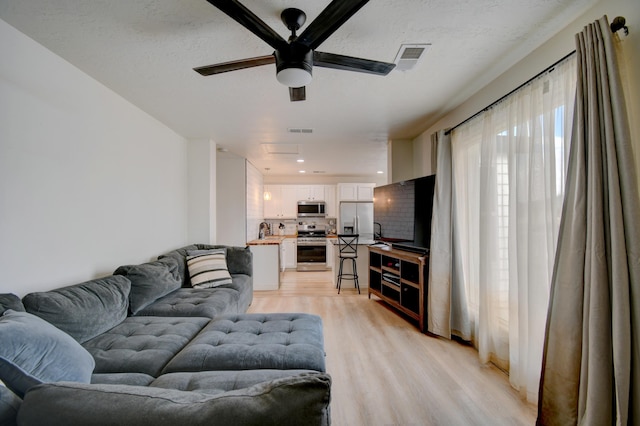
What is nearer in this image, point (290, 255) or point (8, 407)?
point (8, 407)

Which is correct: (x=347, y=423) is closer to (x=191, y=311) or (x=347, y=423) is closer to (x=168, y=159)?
(x=191, y=311)

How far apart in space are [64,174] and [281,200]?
491cm

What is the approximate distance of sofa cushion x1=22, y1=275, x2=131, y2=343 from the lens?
5.01 feet

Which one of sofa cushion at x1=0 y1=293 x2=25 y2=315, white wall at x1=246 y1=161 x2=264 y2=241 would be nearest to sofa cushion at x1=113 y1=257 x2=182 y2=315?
sofa cushion at x1=0 y1=293 x2=25 y2=315

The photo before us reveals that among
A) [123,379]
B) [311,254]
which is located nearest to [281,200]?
[311,254]

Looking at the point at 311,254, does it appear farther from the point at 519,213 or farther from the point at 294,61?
the point at 294,61

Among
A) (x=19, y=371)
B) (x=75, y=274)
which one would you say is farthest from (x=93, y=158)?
(x=19, y=371)

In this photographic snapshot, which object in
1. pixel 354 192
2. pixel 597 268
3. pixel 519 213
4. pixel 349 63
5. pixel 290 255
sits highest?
pixel 349 63

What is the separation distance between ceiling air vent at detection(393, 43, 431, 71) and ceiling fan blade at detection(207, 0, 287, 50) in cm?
93

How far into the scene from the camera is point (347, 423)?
1633mm

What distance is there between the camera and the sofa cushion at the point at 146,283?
2.20m

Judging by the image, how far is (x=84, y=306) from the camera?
1708 millimetres

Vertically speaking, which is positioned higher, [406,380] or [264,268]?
[264,268]

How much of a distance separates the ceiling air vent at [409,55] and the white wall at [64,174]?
8.13 feet
